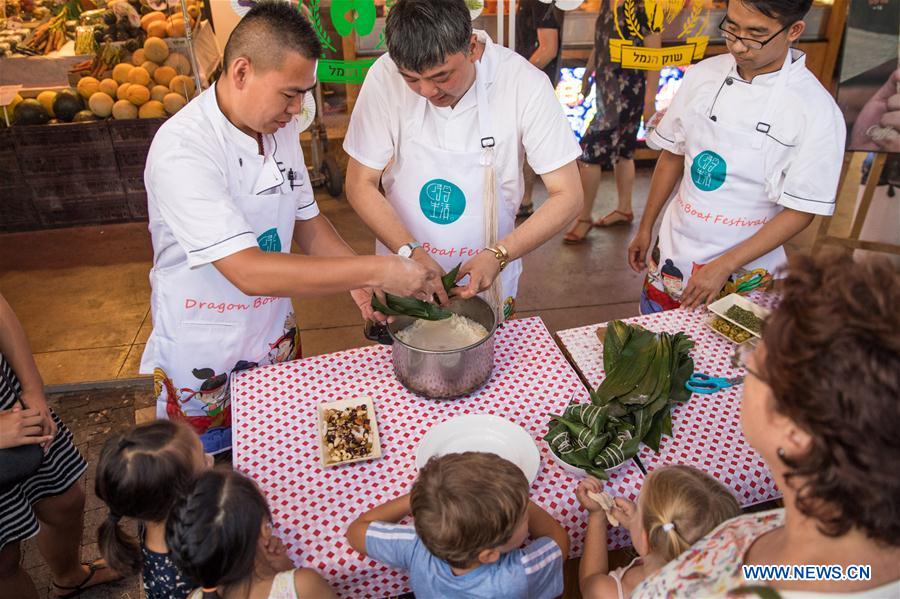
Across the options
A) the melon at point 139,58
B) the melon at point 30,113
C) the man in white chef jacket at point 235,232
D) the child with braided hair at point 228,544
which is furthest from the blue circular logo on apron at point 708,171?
the melon at point 30,113

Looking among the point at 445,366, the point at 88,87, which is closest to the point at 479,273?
the point at 445,366

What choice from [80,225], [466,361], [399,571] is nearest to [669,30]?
[466,361]

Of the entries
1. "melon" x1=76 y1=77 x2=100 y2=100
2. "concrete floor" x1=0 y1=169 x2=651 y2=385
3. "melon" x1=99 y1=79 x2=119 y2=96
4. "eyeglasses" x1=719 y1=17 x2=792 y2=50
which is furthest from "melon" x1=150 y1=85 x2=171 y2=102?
"eyeglasses" x1=719 y1=17 x2=792 y2=50

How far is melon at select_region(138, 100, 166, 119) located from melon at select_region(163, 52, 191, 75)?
1.16 feet

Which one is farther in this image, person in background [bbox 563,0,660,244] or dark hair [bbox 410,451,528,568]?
person in background [bbox 563,0,660,244]

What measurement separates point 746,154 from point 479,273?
1168mm

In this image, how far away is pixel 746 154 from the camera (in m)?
2.51

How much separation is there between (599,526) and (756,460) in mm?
549

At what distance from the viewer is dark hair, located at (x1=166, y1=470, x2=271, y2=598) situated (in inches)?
56.4

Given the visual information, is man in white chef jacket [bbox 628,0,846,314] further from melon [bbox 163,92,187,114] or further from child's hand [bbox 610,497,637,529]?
melon [bbox 163,92,187,114]

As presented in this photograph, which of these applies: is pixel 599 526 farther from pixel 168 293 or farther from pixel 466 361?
pixel 168 293

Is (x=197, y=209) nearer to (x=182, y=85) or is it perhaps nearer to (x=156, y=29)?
(x=182, y=85)

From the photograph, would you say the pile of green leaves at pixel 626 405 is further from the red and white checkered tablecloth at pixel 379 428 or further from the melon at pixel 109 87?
the melon at pixel 109 87

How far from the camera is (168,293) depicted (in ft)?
7.02
